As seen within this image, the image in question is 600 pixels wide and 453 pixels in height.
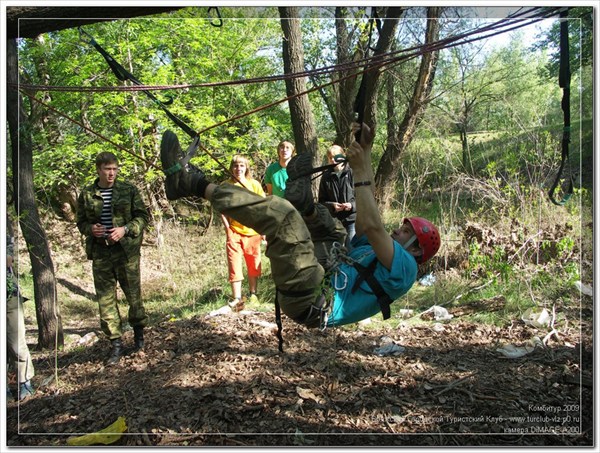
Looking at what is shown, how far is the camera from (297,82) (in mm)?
6656

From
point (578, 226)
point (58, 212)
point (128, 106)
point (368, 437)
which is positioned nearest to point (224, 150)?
point (128, 106)

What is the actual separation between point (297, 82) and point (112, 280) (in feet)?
12.4

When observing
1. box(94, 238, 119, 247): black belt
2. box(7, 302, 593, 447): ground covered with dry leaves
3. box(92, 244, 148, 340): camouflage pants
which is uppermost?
box(94, 238, 119, 247): black belt

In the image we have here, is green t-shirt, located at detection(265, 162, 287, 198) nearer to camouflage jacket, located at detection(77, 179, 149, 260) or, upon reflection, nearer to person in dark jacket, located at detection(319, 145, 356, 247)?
person in dark jacket, located at detection(319, 145, 356, 247)

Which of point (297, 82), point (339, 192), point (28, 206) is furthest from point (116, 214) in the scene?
point (297, 82)

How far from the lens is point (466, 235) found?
22.5 feet

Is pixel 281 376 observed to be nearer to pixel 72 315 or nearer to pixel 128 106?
pixel 72 315

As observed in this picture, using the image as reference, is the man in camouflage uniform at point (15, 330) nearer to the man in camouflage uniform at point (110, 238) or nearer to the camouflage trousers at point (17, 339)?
the camouflage trousers at point (17, 339)

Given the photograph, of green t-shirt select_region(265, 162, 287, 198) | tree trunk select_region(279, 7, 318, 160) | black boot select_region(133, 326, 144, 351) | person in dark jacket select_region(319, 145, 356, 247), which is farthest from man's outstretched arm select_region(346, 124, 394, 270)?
tree trunk select_region(279, 7, 318, 160)

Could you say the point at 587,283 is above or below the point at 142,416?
above

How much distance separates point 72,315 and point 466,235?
7.38m

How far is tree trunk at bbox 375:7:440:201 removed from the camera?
8602mm

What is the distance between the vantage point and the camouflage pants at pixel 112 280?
4727 mm

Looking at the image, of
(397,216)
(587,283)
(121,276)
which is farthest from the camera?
(397,216)
